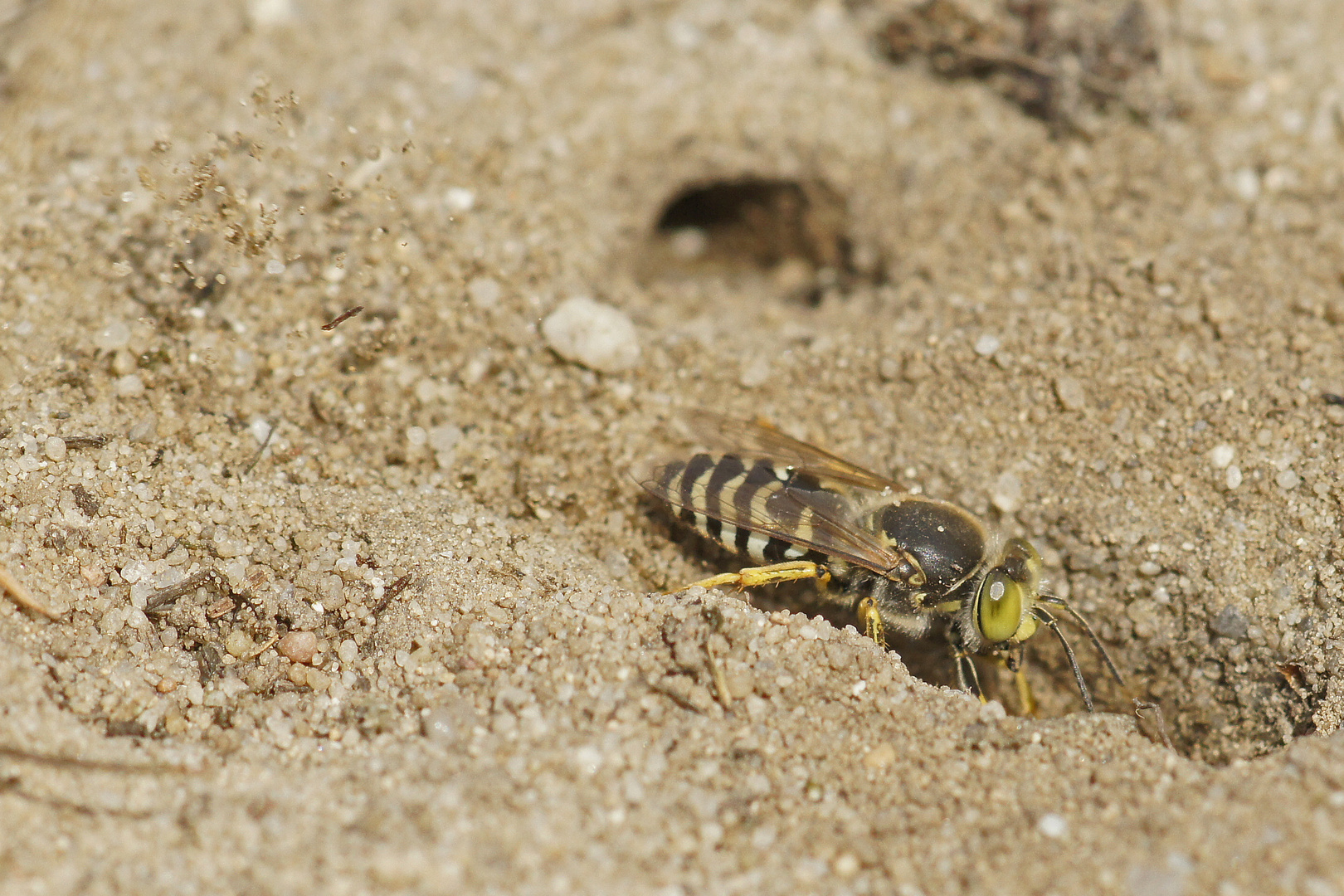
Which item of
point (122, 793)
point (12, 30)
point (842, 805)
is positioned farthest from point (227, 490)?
point (12, 30)

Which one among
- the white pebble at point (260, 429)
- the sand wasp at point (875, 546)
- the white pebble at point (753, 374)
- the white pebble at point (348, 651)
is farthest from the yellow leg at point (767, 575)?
the white pebble at point (260, 429)

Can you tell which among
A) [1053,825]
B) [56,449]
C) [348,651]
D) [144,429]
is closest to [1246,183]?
[1053,825]

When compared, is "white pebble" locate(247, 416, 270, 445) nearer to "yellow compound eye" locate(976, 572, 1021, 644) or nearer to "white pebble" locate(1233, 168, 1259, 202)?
"yellow compound eye" locate(976, 572, 1021, 644)

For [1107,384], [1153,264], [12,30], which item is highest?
[12,30]

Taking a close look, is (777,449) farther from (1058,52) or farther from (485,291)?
(1058,52)

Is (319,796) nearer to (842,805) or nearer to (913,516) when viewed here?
(842,805)

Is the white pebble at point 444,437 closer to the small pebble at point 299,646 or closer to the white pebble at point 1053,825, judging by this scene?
the small pebble at point 299,646
